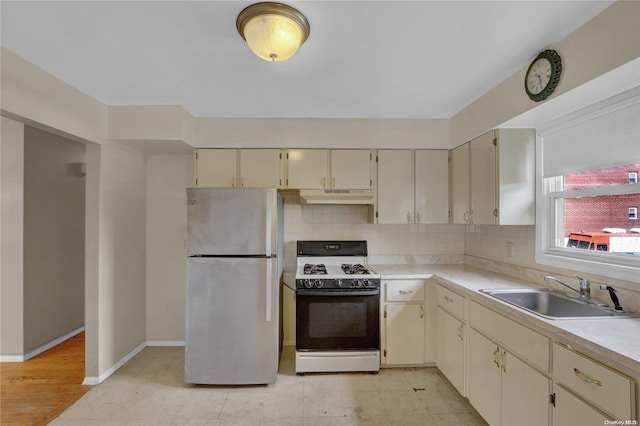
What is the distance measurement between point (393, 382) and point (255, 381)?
3.93 feet

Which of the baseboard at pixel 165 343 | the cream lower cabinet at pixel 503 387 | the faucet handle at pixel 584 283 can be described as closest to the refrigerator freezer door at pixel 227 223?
the baseboard at pixel 165 343

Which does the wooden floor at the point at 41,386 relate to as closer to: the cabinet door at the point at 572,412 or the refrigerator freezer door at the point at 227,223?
the refrigerator freezer door at the point at 227,223

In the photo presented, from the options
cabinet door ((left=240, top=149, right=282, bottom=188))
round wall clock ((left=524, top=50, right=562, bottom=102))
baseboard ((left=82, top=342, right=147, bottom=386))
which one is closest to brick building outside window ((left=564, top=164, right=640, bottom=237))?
round wall clock ((left=524, top=50, right=562, bottom=102))

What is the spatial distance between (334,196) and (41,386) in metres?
3.05

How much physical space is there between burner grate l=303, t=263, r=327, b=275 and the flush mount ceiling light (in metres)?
1.87

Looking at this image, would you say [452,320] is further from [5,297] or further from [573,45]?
[5,297]

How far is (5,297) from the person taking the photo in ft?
9.80

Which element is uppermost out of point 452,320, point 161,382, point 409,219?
Answer: point 409,219

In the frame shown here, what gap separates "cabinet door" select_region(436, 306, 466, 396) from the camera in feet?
7.51

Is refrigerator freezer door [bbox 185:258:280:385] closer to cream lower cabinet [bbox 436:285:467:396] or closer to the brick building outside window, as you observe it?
cream lower cabinet [bbox 436:285:467:396]

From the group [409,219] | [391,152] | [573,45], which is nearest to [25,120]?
[391,152]

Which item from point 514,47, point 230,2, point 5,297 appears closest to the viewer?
point 230,2

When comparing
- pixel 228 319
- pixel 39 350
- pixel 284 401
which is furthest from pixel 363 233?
pixel 39 350

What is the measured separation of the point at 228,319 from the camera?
2.49 m
